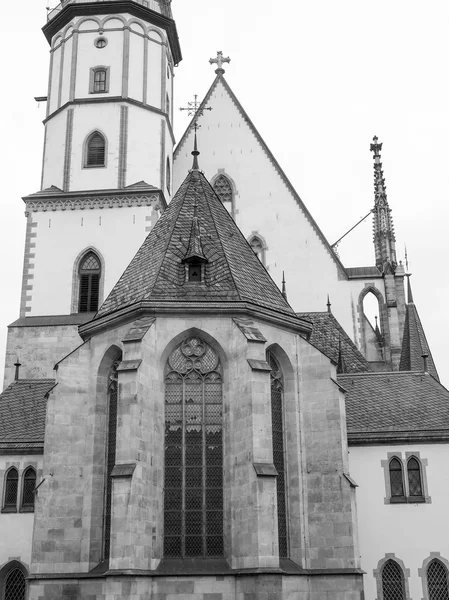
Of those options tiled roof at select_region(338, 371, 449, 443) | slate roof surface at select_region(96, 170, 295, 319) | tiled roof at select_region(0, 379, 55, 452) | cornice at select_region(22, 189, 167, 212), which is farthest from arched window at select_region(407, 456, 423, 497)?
cornice at select_region(22, 189, 167, 212)

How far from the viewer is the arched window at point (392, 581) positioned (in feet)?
A: 83.1

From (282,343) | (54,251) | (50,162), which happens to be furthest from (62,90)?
(282,343)

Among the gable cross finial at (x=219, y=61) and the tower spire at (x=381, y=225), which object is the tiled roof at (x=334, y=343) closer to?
the tower spire at (x=381, y=225)

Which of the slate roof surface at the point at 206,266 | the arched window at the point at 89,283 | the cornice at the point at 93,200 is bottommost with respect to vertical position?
the slate roof surface at the point at 206,266

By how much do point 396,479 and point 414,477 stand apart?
550 mm

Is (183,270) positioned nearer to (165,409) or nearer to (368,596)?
(165,409)

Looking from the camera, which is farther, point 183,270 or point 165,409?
point 183,270

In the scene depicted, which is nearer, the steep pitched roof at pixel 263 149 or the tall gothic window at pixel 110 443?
the tall gothic window at pixel 110 443

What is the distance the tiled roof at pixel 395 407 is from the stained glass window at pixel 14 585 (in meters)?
10.8

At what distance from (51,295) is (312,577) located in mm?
18715

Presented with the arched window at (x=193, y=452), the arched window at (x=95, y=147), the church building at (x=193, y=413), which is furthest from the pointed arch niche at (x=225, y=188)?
the arched window at (x=193, y=452)

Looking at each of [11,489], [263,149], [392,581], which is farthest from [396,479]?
[263,149]

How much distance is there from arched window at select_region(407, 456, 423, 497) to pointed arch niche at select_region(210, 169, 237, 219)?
53.5 ft

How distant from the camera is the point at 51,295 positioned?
36.0 meters
